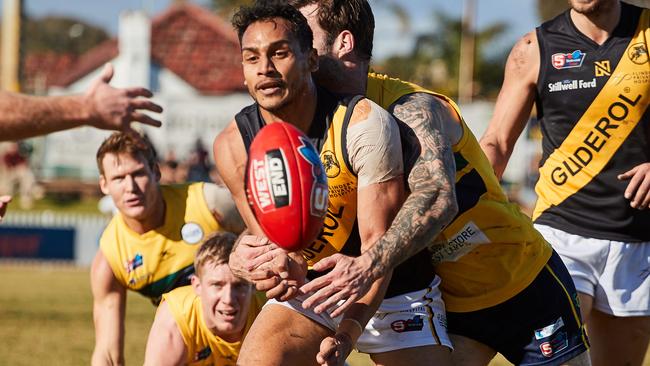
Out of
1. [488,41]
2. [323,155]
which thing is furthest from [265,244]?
[488,41]

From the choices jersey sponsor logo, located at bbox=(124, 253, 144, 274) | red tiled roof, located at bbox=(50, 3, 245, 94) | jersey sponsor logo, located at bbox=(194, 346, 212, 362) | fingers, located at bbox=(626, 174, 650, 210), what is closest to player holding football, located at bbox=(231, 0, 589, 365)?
fingers, located at bbox=(626, 174, 650, 210)

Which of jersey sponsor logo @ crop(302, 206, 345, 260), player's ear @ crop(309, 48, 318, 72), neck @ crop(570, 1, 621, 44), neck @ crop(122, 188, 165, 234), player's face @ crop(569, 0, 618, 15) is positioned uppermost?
player's face @ crop(569, 0, 618, 15)

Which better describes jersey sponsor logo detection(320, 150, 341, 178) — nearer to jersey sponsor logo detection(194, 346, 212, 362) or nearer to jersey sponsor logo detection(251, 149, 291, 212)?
jersey sponsor logo detection(251, 149, 291, 212)

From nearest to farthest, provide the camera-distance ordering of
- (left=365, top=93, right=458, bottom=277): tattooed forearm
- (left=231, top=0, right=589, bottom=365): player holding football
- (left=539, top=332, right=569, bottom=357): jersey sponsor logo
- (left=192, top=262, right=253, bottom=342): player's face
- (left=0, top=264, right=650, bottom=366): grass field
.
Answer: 1. (left=365, top=93, right=458, bottom=277): tattooed forearm
2. (left=231, top=0, right=589, bottom=365): player holding football
3. (left=539, top=332, right=569, bottom=357): jersey sponsor logo
4. (left=192, top=262, right=253, bottom=342): player's face
5. (left=0, top=264, right=650, bottom=366): grass field

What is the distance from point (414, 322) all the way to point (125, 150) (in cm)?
286

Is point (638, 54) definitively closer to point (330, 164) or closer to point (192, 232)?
point (330, 164)

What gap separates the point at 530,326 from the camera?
18.3 feet

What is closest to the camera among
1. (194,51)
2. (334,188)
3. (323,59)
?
(334,188)

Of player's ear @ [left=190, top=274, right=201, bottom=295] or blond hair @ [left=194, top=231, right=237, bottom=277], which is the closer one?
blond hair @ [left=194, top=231, right=237, bottom=277]

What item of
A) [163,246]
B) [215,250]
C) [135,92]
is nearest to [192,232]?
[163,246]

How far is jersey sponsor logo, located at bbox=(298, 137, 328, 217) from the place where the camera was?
453cm

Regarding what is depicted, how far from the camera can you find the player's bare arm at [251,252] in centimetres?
494

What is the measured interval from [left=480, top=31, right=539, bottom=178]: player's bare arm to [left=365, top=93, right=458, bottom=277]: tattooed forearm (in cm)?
129

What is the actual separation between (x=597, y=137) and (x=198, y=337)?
2.60 metres
